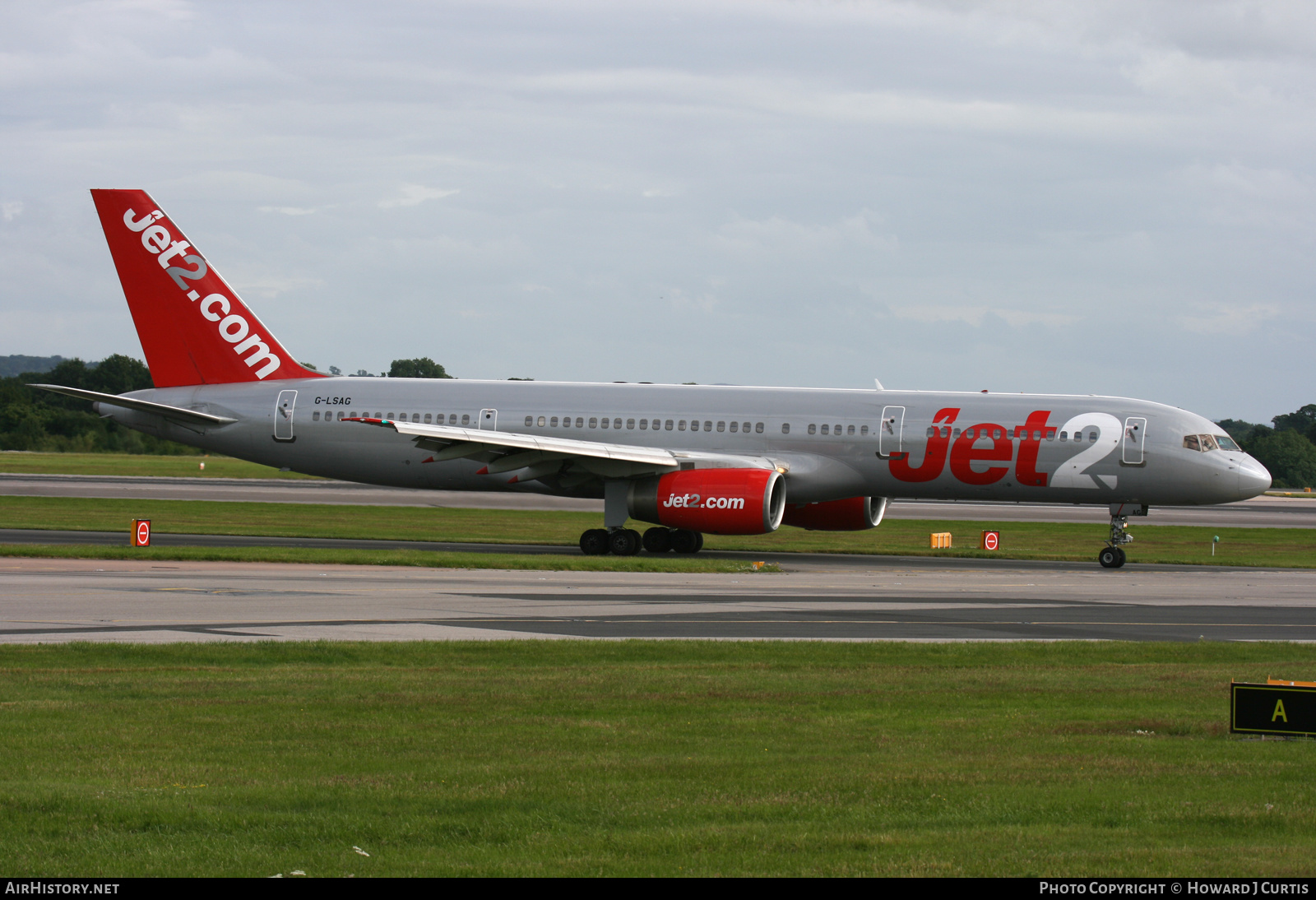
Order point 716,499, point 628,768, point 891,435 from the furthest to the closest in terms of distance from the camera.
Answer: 1. point 891,435
2. point 716,499
3. point 628,768

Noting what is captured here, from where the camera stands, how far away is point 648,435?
3866cm

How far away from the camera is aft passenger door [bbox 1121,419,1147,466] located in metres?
35.9

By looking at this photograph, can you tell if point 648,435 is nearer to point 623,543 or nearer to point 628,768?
point 623,543

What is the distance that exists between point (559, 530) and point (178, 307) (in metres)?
14.3

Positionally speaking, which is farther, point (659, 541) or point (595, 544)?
point (659, 541)

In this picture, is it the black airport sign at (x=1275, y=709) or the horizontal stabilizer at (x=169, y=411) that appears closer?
the black airport sign at (x=1275, y=709)

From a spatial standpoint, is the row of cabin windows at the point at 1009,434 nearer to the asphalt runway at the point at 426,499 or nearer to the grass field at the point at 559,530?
the grass field at the point at 559,530

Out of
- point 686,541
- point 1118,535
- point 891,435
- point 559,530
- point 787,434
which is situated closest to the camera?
point 1118,535

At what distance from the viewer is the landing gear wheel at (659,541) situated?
Answer: 3866 cm

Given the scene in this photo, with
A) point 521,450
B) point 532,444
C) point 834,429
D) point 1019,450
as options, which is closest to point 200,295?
point 521,450

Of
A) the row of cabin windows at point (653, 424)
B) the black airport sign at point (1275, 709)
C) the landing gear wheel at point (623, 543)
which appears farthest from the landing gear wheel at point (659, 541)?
the black airport sign at point (1275, 709)

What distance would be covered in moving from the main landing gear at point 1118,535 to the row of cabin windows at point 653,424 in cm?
898

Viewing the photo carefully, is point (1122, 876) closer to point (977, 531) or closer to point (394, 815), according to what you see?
point (394, 815)

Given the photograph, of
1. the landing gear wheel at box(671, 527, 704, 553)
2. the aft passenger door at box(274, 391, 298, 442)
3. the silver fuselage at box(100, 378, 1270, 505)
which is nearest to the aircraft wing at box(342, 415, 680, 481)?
the silver fuselage at box(100, 378, 1270, 505)
